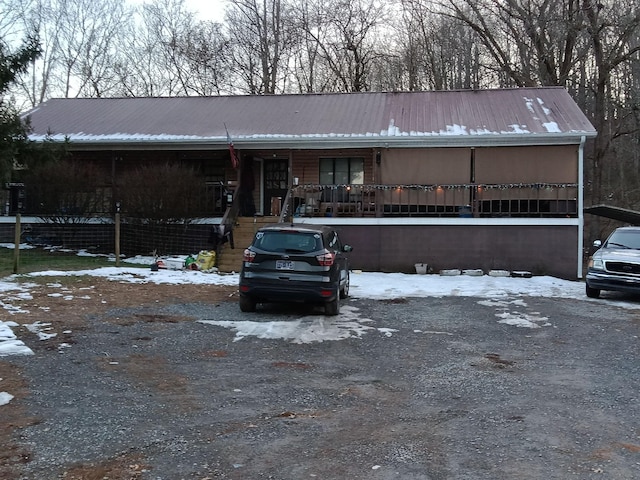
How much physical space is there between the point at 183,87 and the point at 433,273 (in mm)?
26037

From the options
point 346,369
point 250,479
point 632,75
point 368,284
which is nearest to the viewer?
point 250,479

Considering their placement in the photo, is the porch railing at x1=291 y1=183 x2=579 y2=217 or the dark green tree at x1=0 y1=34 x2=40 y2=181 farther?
the porch railing at x1=291 y1=183 x2=579 y2=217

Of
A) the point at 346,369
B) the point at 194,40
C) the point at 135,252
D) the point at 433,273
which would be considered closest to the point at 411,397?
the point at 346,369

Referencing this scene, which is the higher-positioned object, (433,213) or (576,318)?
(433,213)

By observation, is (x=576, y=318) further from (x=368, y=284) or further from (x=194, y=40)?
(x=194, y=40)

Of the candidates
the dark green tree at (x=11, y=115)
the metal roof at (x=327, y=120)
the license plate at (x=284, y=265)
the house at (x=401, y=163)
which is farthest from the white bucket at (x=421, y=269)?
the dark green tree at (x=11, y=115)

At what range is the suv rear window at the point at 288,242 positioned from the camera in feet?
30.6

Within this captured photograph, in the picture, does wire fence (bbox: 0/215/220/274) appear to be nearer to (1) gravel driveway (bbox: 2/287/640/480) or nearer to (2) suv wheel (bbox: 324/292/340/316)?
(2) suv wheel (bbox: 324/292/340/316)

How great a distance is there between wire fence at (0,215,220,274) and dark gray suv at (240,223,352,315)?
7067mm

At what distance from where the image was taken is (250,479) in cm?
359

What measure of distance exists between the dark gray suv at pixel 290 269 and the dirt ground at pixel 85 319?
127 centimetres

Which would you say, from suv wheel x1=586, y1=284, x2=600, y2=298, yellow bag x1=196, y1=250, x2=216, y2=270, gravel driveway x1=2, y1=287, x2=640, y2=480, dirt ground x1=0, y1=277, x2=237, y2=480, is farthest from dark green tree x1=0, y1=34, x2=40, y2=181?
suv wheel x1=586, y1=284, x2=600, y2=298

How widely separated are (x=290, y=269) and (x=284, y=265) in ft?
0.39

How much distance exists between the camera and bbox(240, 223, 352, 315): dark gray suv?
9.16 m
